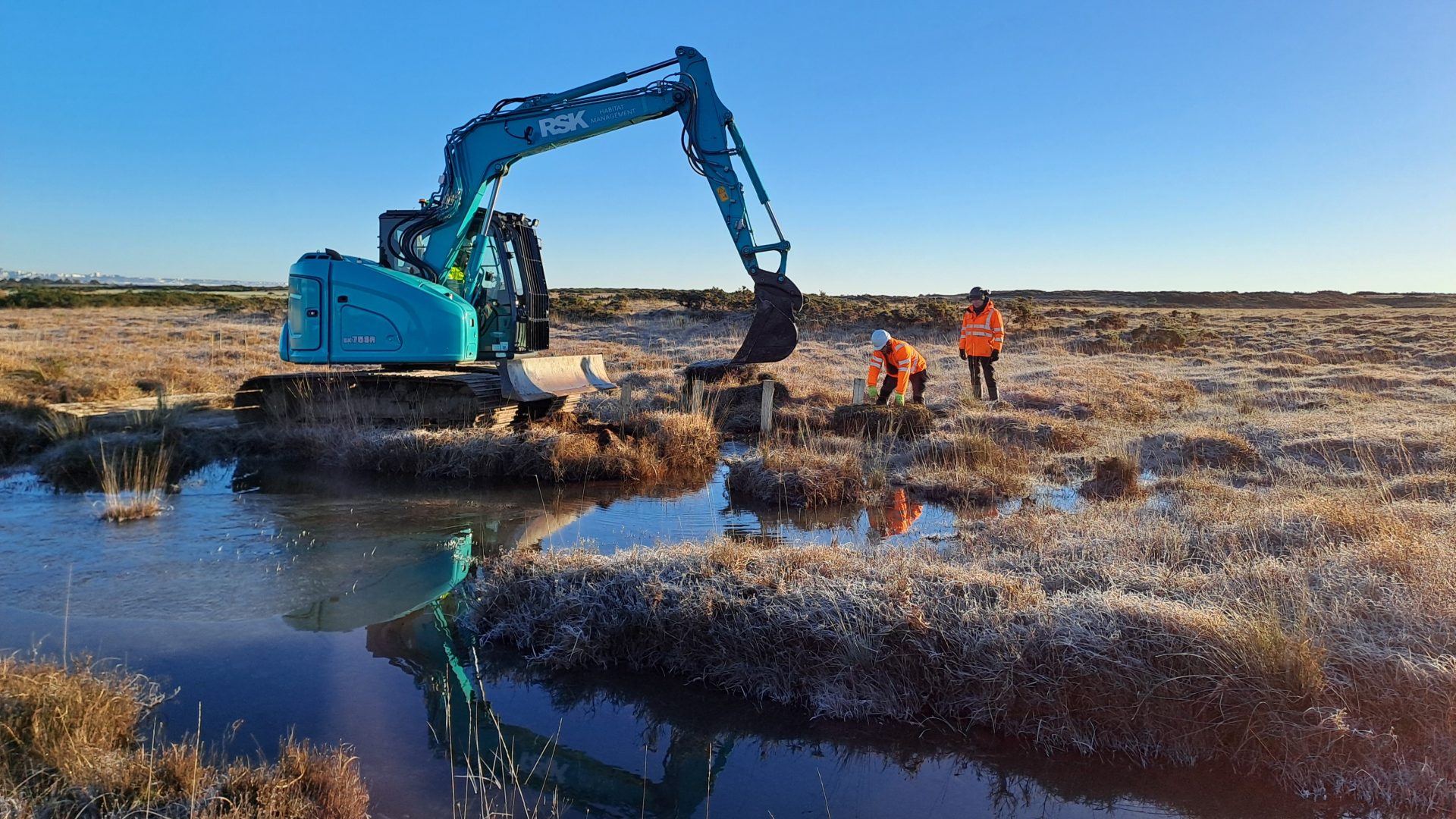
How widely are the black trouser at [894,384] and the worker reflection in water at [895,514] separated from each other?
3.52 meters

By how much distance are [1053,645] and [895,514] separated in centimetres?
430

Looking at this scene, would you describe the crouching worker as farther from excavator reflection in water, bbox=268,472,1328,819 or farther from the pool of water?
excavator reflection in water, bbox=268,472,1328,819

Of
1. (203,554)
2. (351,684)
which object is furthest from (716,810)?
(203,554)

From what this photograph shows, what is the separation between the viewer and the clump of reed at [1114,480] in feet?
30.6

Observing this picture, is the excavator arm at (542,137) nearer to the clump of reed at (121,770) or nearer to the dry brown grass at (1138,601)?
the dry brown grass at (1138,601)

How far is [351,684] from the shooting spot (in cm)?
499

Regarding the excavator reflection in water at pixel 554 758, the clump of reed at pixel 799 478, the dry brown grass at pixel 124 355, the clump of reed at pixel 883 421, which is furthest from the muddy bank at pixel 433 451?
the excavator reflection in water at pixel 554 758

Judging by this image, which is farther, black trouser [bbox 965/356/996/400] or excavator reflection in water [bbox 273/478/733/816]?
black trouser [bbox 965/356/996/400]

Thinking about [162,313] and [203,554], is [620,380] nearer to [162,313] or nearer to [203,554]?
[203,554]

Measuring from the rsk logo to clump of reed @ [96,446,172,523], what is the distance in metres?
6.16

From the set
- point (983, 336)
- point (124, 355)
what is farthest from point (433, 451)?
point (124, 355)

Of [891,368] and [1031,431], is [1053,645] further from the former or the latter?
[891,368]

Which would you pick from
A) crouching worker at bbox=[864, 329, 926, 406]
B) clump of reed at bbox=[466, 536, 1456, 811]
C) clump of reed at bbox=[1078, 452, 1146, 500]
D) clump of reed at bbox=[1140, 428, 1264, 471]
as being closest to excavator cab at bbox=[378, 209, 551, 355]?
crouching worker at bbox=[864, 329, 926, 406]

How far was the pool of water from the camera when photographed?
406cm
